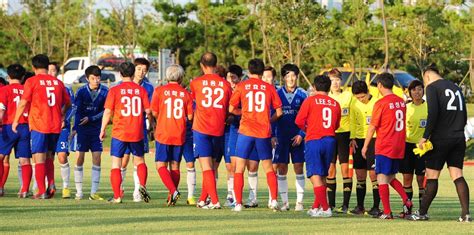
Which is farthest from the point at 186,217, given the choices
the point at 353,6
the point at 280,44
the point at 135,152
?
the point at 353,6

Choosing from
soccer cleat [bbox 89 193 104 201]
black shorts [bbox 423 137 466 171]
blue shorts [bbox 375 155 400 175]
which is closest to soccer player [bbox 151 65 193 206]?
soccer cleat [bbox 89 193 104 201]

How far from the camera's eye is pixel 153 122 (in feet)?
55.0

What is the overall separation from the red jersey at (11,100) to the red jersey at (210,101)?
3225mm

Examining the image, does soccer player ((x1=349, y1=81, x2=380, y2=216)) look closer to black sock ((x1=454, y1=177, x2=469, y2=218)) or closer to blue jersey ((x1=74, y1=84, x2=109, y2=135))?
black sock ((x1=454, y1=177, x2=469, y2=218))

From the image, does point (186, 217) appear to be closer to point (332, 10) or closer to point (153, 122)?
A: point (153, 122)

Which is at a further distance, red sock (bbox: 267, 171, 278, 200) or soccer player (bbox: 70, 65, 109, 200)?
soccer player (bbox: 70, 65, 109, 200)

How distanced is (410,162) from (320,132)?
5.29 ft

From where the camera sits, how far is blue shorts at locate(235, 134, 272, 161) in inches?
618

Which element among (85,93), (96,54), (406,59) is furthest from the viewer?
(96,54)

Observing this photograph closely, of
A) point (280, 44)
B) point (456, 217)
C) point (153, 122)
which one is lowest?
point (456, 217)

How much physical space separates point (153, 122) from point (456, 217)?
171 inches

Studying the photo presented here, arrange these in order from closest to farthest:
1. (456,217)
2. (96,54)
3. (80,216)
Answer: (80,216), (456,217), (96,54)

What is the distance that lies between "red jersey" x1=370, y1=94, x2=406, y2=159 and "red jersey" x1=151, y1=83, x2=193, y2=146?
102 inches

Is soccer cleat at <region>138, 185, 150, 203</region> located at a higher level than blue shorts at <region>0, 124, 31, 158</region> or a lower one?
lower
